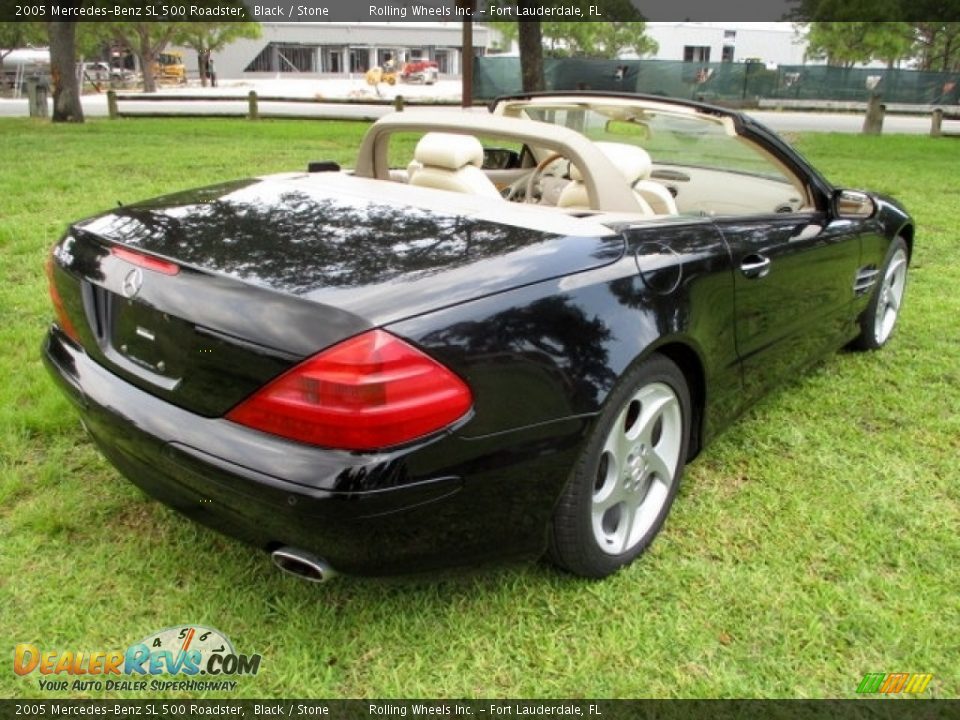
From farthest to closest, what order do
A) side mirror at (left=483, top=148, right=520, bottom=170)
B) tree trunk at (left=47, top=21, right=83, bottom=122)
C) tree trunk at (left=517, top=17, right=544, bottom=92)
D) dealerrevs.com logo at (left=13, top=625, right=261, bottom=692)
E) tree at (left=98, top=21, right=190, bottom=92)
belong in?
tree at (left=98, top=21, right=190, bottom=92) < tree trunk at (left=47, top=21, right=83, bottom=122) < tree trunk at (left=517, top=17, right=544, bottom=92) < side mirror at (left=483, top=148, right=520, bottom=170) < dealerrevs.com logo at (left=13, top=625, right=261, bottom=692)

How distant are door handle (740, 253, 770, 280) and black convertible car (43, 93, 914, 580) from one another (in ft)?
0.04

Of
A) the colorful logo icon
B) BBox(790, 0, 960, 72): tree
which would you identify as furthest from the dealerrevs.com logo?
BBox(790, 0, 960, 72): tree

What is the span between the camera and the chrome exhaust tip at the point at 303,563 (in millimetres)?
1892

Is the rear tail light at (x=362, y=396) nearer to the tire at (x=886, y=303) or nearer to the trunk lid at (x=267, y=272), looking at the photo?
the trunk lid at (x=267, y=272)

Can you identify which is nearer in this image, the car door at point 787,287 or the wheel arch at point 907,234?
the car door at point 787,287

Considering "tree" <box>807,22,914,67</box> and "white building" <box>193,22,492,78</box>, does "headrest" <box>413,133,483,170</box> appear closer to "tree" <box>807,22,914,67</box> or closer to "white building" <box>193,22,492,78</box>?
"tree" <box>807,22,914,67</box>

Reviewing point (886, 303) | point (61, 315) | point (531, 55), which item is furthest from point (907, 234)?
point (531, 55)

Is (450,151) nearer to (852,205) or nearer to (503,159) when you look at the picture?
(503,159)

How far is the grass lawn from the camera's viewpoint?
2.07 metres

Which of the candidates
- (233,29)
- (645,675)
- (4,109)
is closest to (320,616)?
(645,675)

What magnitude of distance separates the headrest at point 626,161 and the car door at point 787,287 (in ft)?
1.15

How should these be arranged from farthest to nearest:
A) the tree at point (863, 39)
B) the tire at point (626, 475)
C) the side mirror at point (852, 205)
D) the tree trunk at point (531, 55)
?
1. the tree at point (863, 39)
2. the tree trunk at point (531, 55)
3. the side mirror at point (852, 205)
4. the tire at point (626, 475)

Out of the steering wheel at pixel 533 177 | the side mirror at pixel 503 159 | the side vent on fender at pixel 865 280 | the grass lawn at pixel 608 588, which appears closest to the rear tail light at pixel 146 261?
the grass lawn at pixel 608 588

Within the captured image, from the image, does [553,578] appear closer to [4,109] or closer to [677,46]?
[4,109]
